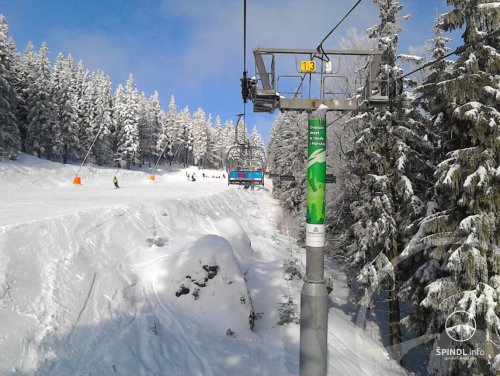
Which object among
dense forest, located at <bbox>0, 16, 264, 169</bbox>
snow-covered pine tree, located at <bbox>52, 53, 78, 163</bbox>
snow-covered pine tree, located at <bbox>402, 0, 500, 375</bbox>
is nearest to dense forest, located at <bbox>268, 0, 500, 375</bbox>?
snow-covered pine tree, located at <bbox>402, 0, 500, 375</bbox>

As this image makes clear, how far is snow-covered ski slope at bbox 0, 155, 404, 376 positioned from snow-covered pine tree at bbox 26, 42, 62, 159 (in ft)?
145

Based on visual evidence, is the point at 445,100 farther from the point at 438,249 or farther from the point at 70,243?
the point at 70,243

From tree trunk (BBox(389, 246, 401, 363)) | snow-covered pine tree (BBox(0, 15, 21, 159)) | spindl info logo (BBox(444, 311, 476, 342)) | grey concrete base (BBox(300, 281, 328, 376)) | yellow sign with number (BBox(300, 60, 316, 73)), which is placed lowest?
tree trunk (BBox(389, 246, 401, 363))

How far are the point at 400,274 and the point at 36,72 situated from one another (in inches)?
2368

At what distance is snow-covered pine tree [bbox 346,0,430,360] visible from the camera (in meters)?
15.0

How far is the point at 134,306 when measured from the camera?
1050 cm

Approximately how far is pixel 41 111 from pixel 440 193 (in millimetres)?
58683

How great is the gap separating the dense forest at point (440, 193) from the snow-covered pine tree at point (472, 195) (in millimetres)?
32

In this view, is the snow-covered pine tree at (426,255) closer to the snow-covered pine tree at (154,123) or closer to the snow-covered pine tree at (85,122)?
the snow-covered pine tree at (85,122)

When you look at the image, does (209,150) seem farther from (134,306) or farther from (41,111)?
(134,306)

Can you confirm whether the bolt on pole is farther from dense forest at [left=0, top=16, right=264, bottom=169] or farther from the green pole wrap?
dense forest at [left=0, top=16, right=264, bottom=169]

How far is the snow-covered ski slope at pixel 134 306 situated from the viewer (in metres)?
8.22

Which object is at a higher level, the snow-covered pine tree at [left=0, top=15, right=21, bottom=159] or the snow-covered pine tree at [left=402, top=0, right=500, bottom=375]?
the snow-covered pine tree at [left=0, top=15, right=21, bottom=159]

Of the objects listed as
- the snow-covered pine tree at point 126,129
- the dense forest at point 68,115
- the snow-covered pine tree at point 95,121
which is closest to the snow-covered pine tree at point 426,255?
the dense forest at point 68,115
